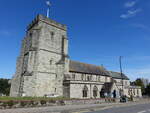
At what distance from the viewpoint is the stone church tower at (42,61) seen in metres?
30.5

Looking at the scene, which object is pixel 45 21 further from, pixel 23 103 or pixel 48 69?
pixel 23 103

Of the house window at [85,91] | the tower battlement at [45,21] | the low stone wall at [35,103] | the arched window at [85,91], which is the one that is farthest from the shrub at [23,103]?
the tower battlement at [45,21]

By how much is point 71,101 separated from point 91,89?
537 inches

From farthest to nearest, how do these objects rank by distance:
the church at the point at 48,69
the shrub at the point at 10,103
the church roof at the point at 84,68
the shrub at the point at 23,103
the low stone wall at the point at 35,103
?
the church roof at the point at 84,68 < the church at the point at 48,69 < the shrub at the point at 23,103 < the shrub at the point at 10,103 < the low stone wall at the point at 35,103

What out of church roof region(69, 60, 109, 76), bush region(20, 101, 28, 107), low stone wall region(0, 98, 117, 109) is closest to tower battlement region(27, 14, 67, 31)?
church roof region(69, 60, 109, 76)

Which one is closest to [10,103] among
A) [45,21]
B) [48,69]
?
[48,69]

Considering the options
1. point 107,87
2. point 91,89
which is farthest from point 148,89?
point 91,89

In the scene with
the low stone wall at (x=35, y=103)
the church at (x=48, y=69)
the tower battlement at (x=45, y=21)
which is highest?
the tower battlement at (x=45, y=21)

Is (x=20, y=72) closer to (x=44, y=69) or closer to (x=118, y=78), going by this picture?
(x=44, y=69)

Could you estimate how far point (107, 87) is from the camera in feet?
129

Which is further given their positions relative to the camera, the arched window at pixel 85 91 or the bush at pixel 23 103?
the arched window at pixel 85 91

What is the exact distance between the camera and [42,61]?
32719 mm

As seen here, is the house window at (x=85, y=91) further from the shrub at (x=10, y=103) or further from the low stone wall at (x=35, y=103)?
the shrub at (x=10, y=103)

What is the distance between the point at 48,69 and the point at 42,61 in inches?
94.3
